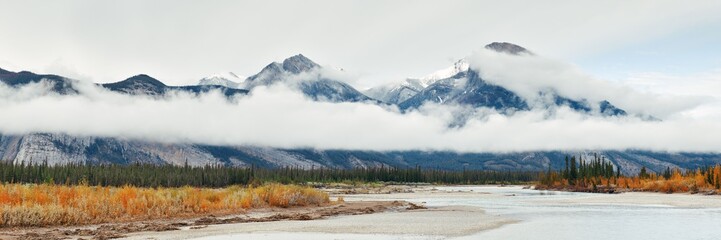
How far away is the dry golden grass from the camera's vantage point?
92.5 ft

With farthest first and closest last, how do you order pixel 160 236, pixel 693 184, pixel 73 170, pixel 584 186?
pixel 73 170 → pixel 584 186 → pixel 693 184 → pixel 160 236

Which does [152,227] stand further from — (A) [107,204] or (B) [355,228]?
→ (B) [355,228]

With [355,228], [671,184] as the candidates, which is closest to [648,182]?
[671,184]

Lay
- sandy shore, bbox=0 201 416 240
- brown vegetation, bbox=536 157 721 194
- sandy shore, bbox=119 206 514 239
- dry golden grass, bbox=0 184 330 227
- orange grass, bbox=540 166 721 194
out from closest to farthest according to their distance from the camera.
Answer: sandy shore, bbox=0 201 416 240
sandy shore, bbox=119 206 514 239
dry golden grass, bbox=0 184 330 227
orange grass, bbox=540 166 721 194
brown vegetation, bbox=536 157 721 194

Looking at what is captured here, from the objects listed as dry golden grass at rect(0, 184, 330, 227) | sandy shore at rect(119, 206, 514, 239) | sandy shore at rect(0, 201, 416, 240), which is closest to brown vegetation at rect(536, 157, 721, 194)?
sandy shore at rect(119, 206, 514, 239)

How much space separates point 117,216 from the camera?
32031mm

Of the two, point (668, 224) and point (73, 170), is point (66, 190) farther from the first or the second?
point (73, 170)

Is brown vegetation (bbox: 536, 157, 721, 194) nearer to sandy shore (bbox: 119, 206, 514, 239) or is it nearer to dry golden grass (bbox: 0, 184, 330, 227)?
sandy shore (bbox: 119, 206, 514, 239)

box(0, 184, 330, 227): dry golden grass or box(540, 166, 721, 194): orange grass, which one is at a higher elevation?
box(540, 166, 721, 194): orange grass

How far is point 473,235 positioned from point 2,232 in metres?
18.9

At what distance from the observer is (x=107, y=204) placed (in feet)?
107

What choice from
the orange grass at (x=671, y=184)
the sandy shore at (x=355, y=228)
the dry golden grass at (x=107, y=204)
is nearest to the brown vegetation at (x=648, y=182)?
the orange grass at (x=671, y=184)

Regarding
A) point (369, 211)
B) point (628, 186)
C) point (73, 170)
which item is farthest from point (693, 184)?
point (73, 170)

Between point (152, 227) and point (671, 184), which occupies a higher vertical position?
point (671, 184)
